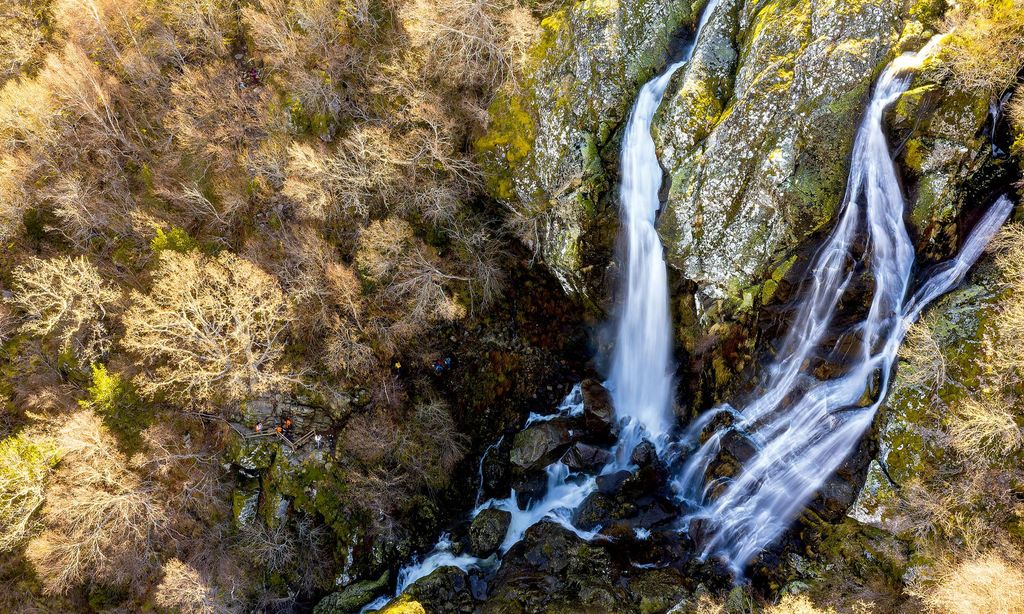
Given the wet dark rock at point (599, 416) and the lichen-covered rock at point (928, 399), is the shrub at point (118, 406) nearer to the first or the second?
the wet dark rock at point (599, 416)

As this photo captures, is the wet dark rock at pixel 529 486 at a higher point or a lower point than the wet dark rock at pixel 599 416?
lower

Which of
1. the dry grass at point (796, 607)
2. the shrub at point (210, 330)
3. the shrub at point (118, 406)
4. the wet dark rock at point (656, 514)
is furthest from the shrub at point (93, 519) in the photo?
the dry grass at point (796, 607)

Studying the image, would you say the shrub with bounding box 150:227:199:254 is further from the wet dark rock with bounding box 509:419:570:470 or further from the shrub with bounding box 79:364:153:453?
the wet dark rock with bounding box 509:419:570:470

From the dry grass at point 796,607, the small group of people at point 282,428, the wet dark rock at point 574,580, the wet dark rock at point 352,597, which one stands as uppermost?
A: the dry grass at point 796,607

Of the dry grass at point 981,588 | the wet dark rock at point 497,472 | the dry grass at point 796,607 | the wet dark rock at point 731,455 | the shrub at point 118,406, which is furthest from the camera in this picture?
the wet dark rock at point 497,472

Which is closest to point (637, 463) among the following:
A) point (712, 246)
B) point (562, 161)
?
point (712, 246)

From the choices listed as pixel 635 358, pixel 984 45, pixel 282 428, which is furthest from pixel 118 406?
pixel 984 45
